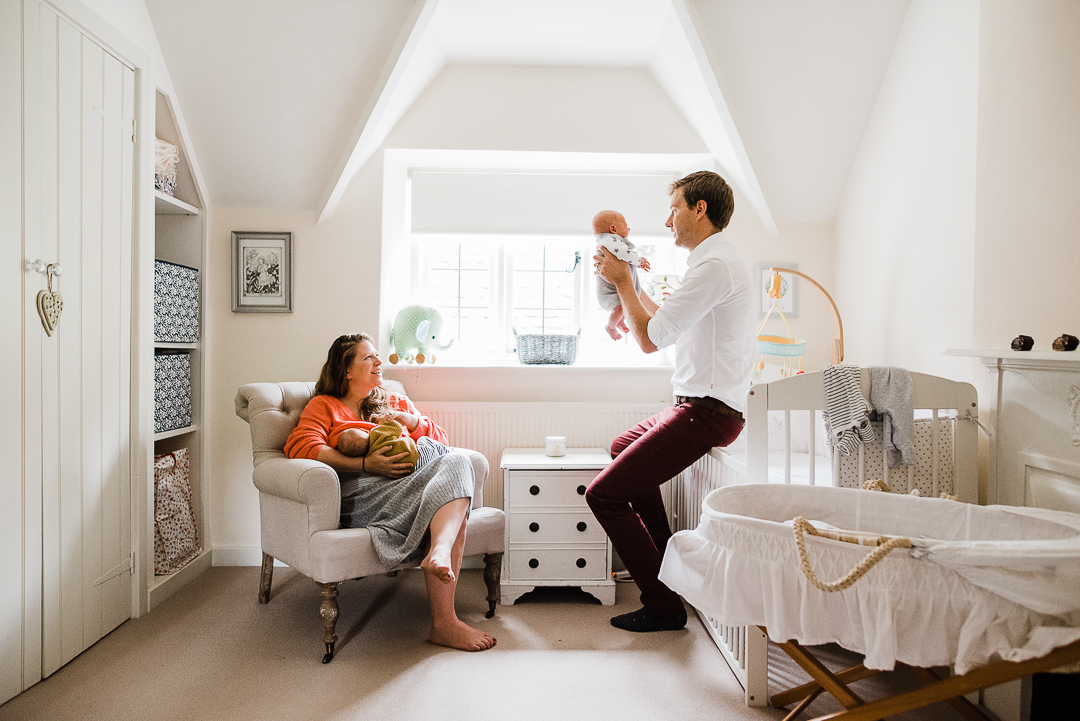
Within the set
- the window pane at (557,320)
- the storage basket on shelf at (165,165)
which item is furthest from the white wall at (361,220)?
the window pane at (557,320)

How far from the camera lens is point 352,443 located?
236cm

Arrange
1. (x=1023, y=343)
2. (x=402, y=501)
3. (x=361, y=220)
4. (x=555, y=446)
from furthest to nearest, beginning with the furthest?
1. (x=361, y=220)
2. (x=555, y=446)
3. (x=402, y=501)
4. (x=1023, y=343)

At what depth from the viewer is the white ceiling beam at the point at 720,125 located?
2510 millimetres

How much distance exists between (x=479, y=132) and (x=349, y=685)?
2399mm

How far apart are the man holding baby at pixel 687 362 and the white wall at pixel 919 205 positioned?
2.46 feet

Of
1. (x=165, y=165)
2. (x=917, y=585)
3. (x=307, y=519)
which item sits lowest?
(x=307, y=519)

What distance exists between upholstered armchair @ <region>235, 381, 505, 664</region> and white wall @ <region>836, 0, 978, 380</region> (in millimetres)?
1811

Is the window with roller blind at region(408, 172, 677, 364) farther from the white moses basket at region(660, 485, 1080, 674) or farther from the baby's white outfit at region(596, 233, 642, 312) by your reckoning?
the white moses basket at region(660, 485, 1080, 674)

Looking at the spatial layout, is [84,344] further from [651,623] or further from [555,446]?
[651,623]

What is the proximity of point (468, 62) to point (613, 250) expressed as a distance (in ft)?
4.45

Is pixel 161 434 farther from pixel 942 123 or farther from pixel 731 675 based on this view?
pixel 942 123

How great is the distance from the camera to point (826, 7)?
2514 millimetres

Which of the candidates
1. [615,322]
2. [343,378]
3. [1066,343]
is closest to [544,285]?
[615,322]

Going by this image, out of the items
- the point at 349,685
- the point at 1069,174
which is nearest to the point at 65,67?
the point at 349,685
